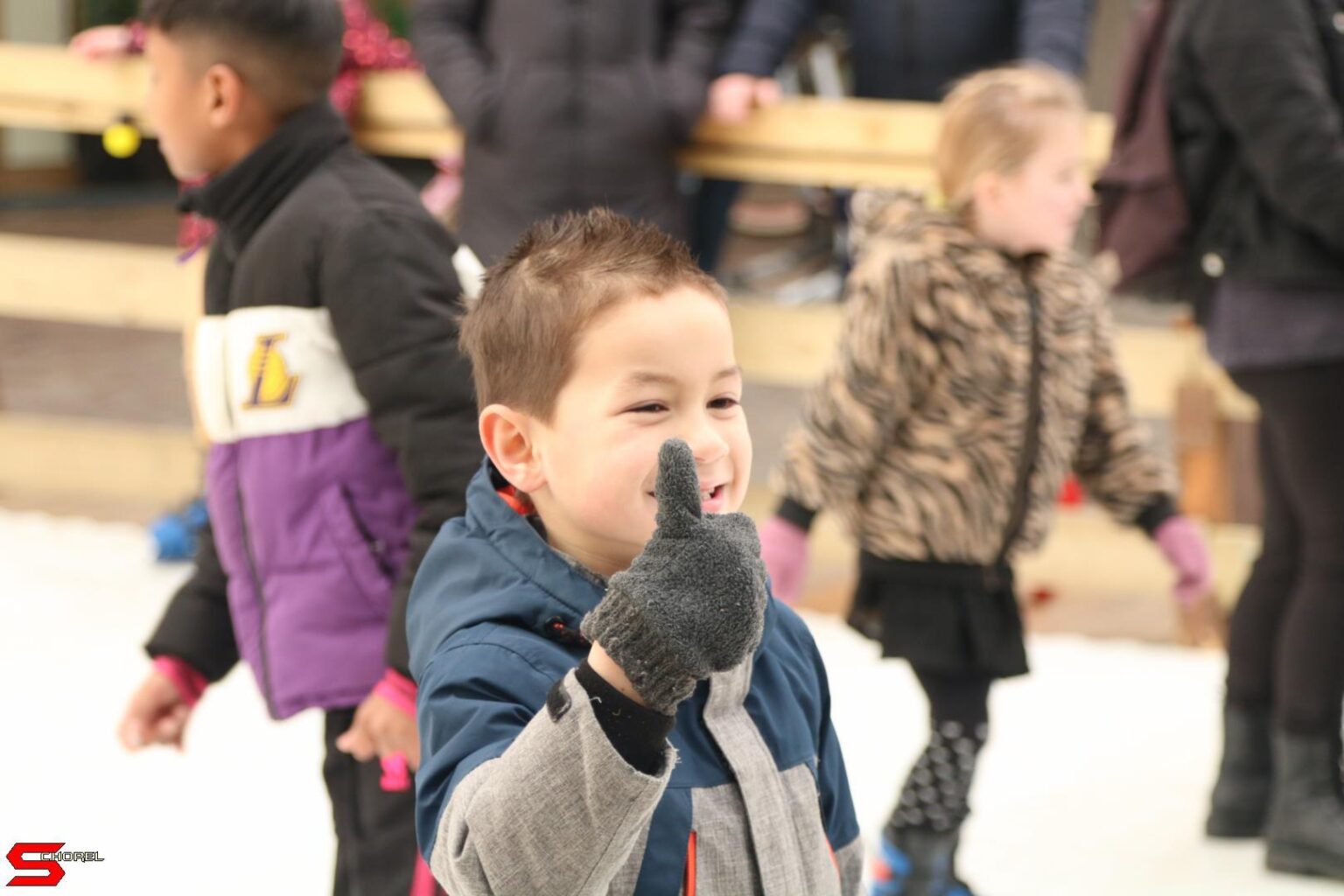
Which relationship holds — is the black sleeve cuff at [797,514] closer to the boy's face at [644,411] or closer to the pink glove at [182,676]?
the pink glove at [182,676]

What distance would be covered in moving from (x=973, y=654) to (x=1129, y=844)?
696 mm

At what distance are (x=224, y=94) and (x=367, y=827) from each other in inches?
31.5

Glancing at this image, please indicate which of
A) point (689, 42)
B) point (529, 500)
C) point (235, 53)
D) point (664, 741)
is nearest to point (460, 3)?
point (689, 42)

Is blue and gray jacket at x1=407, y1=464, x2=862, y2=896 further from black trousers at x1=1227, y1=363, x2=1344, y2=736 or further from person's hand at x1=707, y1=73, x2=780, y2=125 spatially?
person's hand at x1=707, y1=73, x2=780, y2=125

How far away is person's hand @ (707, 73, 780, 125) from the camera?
12.3 ft

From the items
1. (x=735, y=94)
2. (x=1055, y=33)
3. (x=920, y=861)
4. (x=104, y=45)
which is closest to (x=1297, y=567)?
(x=920, y=861)

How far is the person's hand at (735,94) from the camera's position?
148 inches

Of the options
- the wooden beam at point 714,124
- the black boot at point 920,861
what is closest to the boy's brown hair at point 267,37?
the black boot at point 920,861

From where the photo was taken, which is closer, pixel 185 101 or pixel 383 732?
pixel 383 732

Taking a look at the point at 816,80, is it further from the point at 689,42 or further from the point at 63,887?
the point at 63,887

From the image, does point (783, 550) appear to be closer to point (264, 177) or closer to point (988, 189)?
point (988, 189)

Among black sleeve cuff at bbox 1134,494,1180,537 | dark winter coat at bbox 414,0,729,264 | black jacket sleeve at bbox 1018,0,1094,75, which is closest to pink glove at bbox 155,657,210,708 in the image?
black sleeve cuff at bbox 1134,494,1180,537

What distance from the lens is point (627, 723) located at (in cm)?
111

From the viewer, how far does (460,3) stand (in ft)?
11.9
